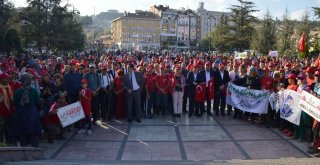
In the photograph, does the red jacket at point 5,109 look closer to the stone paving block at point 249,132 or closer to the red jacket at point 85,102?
the red jacket at point 85,102

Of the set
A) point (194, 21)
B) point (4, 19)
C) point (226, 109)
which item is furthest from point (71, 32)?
point (194, 21)

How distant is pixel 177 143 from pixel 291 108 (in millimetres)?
3532

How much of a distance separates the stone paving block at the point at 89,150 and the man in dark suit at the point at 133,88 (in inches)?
118

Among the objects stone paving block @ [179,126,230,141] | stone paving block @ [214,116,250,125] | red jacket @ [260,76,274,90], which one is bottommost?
stone paving block @ [179,126,230,141]

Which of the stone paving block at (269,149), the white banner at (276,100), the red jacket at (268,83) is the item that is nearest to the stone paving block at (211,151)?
the stone paving block at (269,149)

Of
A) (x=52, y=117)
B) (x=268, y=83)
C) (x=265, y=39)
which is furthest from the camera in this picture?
(x=265, y=39)

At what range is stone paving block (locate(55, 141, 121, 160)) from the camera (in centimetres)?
944

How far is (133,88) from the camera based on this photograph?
13.7 m

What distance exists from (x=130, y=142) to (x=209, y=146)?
223 cm

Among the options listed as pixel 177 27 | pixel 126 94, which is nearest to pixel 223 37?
pixel 126 94

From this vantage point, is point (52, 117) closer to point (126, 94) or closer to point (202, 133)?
point (126, 94)

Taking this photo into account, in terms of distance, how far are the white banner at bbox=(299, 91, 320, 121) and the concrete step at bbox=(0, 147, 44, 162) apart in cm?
652

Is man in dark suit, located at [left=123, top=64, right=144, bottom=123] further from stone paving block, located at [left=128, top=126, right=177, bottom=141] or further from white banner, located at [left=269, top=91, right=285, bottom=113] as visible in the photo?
white banner, located at [left=269, top=91, right=285, bottom=113]

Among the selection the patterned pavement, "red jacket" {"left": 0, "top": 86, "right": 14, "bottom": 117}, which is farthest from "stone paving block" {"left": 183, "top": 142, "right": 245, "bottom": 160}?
"red jacket" {"left": 0, "top": 86, "right": 14, "bottom": 117}
